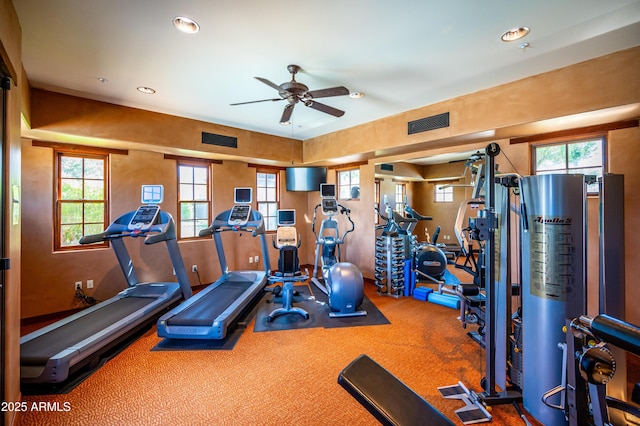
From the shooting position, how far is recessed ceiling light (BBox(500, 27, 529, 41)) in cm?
227

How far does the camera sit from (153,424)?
6.52 ft

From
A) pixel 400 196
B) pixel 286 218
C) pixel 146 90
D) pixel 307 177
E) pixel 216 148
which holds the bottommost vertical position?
pixel 286 218

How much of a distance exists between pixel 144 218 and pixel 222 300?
164 cm

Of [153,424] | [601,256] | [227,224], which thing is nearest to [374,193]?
[227,224]

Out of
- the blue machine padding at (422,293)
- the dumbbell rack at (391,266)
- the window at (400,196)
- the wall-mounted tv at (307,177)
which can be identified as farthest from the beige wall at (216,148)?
the blue machine padding at (422,293)

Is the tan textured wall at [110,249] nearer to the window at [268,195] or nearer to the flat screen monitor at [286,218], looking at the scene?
the window at [268,195]

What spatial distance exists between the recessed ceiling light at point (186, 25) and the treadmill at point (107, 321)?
246 cm

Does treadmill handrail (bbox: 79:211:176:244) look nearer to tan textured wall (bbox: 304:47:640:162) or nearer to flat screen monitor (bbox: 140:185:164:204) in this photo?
flat screen monitor (bbox: 140:185:164:204)

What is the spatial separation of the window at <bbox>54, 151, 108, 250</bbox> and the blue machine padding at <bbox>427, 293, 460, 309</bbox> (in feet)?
17.7

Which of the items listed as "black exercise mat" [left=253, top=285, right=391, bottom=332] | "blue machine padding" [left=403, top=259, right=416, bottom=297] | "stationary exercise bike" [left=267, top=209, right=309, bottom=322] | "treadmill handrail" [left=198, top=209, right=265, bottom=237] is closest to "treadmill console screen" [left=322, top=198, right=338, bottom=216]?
"stationary exercise bike" [left=267, top=209, right=309, bottom=322]

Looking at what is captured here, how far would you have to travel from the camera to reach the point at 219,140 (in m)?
4.97

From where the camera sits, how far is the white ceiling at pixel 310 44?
204cm

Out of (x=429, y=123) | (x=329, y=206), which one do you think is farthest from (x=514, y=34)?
(x=329, y=206)

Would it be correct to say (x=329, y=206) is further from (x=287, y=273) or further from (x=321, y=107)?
(x=321, y=107)
